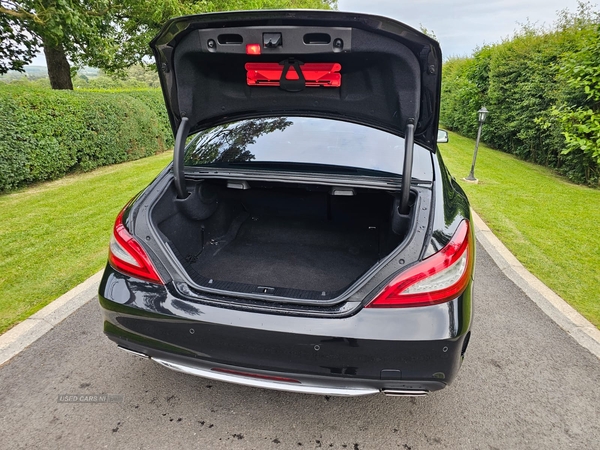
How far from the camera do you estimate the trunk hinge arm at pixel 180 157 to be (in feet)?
7.68

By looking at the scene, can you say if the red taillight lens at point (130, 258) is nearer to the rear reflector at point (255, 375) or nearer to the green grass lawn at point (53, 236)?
the rear reflector at point (255, 375)

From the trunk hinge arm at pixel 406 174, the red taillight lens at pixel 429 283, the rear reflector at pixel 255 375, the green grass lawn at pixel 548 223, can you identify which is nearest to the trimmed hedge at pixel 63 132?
the rear reflector at pixel 255 375

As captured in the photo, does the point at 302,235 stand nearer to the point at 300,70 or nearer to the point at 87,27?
the point at 300,70

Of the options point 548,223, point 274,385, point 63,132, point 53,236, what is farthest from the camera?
point 63,132

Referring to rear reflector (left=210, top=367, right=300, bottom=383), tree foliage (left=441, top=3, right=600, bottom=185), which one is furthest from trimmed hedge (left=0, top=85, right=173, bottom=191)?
tree foliage (left=441, top=3, right=600, bottom=185)

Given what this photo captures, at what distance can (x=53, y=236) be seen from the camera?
4320 millimetres

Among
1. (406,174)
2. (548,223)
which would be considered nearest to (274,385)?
(406,174)

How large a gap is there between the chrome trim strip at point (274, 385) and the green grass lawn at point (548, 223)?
228 centimetres

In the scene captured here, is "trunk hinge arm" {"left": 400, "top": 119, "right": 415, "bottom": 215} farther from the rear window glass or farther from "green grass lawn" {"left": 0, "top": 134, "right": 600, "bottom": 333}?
"green grass lawn" {"left": 0, "top": 134, "right": 600, "bottom": 333}

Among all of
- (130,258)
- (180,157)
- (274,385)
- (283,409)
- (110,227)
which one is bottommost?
(110,227)

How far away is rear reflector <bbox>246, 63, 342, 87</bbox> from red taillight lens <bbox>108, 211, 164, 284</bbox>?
3.66 feet

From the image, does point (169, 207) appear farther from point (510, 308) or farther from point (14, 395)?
point (510, 308)

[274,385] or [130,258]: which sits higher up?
[130,258]

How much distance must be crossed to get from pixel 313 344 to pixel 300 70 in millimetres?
1431
